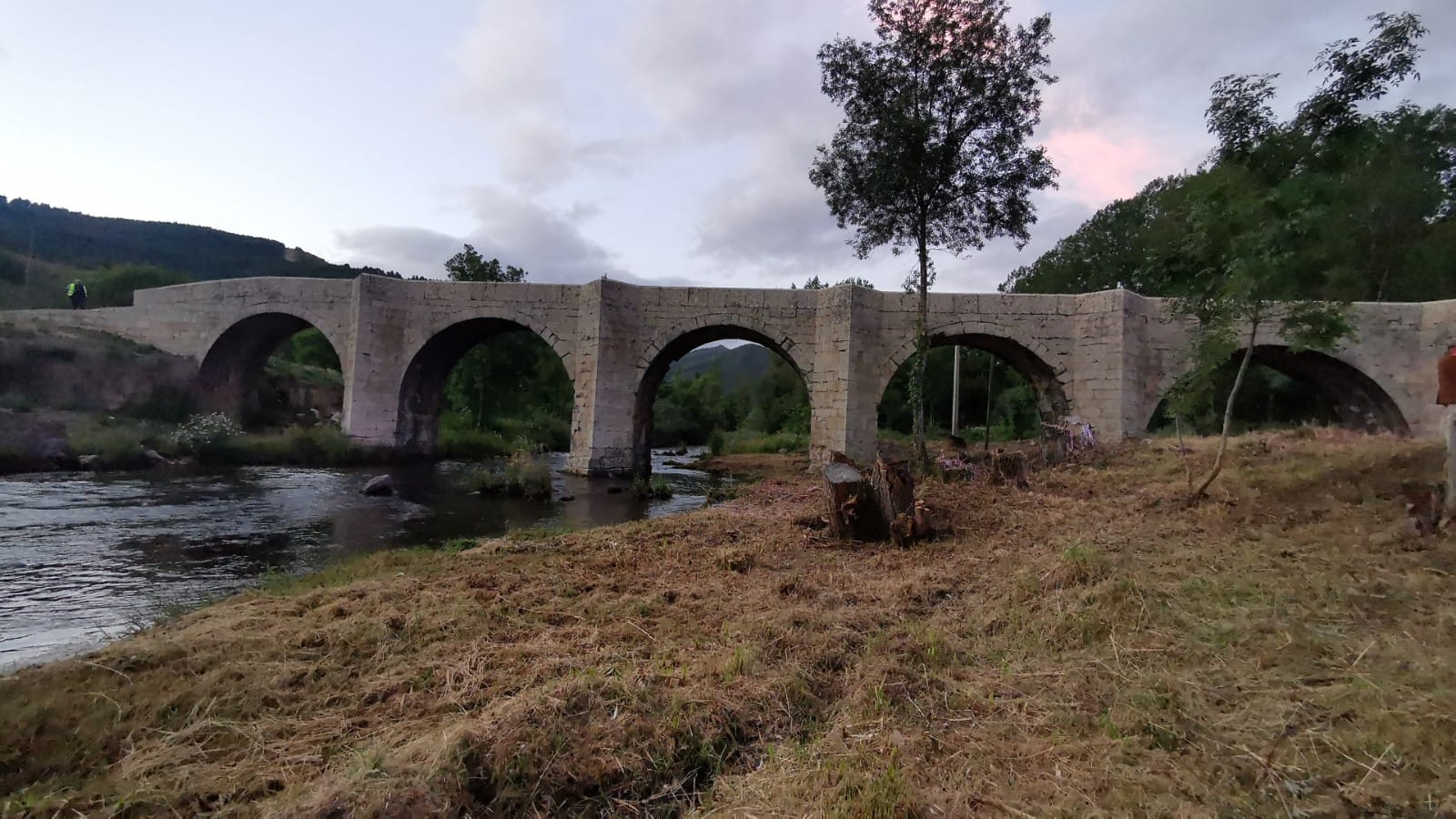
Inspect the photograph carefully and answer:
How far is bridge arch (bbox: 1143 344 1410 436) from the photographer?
14.8 m

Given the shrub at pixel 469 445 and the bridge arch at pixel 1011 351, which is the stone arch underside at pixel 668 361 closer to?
the bridge arch at pixel 1011 351

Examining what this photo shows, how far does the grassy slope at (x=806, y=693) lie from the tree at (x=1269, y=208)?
7.46 feet

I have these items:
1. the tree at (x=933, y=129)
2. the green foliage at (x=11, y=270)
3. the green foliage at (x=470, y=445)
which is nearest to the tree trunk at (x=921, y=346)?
the tree at (x=933, y=129)

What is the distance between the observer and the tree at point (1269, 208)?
5637 millimetres

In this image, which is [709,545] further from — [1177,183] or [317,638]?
[1177,183]

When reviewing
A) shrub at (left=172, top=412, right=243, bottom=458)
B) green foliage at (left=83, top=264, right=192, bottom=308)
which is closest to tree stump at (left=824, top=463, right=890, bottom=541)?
shrub at (left=172, top=412, right=243, bottom=458)

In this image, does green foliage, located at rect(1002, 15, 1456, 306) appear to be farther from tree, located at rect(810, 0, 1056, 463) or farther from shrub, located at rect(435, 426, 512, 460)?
shrub, located at rect(435, 426, 512, 460)

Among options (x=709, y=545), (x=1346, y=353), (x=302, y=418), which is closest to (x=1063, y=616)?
(x=709, y=545)

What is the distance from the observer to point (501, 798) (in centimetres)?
201

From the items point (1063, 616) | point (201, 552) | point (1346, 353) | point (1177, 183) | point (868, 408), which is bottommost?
point (201, 552)

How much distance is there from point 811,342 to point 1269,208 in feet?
34.4

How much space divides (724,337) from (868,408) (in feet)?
15.3

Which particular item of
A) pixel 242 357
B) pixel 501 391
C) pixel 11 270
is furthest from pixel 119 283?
pixel 501 391

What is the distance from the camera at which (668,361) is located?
692 inches
